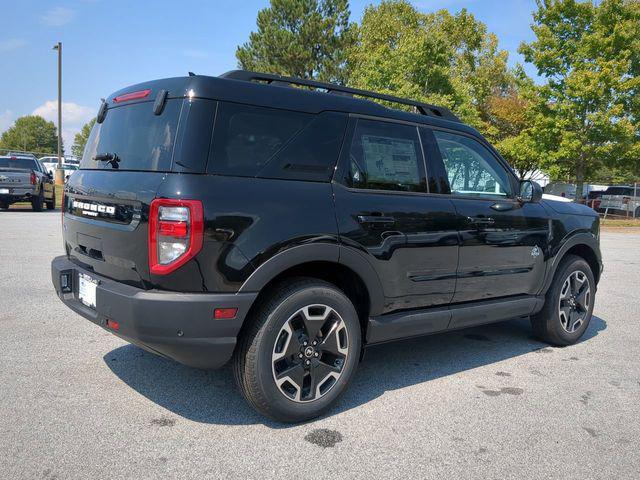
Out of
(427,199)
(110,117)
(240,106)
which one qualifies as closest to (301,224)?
(240,106)

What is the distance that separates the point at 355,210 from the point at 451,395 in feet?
4.79

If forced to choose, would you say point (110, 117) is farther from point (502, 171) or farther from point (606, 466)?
point (606, 466)

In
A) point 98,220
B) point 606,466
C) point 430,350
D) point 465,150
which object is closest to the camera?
point 606,466

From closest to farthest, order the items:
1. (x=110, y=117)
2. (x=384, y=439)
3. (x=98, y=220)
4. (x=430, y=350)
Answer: (x=384, y=439) → (x=98, y=220) → (x=110, y=117) → (x=430, y=350)

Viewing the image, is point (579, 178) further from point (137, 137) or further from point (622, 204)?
point (137, 137)

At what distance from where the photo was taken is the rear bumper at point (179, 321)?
9.20 ft

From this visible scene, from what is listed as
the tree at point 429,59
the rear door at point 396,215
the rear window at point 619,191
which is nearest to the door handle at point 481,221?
the rear door at point 396,215

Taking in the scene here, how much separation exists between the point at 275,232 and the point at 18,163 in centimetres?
1704

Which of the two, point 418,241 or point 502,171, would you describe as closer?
point 418,241

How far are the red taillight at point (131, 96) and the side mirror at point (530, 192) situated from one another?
3.04 meters

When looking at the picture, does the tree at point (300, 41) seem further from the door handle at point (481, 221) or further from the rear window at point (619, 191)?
the door handle at point (481, 221)

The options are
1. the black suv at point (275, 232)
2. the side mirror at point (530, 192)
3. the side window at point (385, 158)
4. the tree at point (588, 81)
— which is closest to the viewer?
the black suv at point (275, 232)

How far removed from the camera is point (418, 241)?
369 cm

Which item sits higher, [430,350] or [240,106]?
[240,106]
